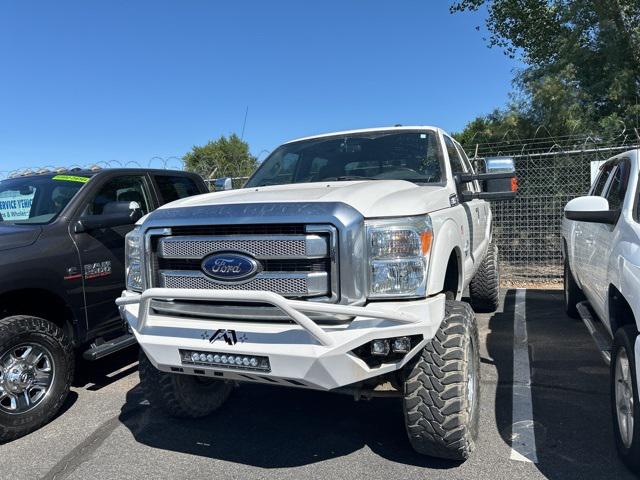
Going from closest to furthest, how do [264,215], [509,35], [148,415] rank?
[264,215], [148,415], [509,35]

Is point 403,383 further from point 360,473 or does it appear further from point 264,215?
point 264,215

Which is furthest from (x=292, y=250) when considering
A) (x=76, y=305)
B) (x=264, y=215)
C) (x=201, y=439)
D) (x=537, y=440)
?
(x=76, y=305)

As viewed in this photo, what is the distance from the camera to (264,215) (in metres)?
2.75

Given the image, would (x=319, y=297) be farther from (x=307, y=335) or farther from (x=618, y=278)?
(x=618, y=278)

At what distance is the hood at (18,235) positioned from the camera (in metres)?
3.82

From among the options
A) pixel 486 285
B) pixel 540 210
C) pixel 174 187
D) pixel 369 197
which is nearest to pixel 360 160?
pixel 369 197

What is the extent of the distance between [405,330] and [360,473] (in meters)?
1.05

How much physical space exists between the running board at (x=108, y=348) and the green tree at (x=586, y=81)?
8.58m

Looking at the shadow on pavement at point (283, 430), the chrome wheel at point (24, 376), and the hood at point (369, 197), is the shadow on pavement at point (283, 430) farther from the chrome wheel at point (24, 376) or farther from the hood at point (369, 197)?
the hood at point (369, 197)

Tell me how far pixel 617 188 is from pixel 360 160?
2128 mm

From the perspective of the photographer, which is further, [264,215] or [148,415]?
[148,415]

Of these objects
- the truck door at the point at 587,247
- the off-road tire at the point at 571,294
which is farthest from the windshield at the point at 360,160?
the off-road tire at the point at 571,294

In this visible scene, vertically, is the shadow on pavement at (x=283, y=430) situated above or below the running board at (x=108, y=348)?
below

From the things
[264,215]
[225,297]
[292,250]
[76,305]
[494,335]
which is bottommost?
[494,335]
